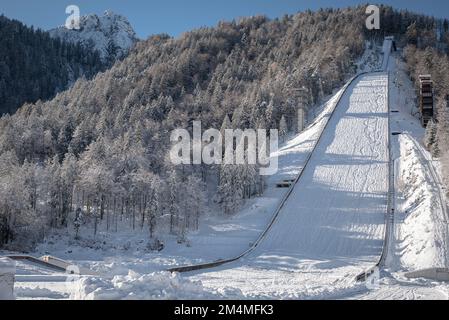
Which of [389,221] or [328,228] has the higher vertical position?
[389,221]

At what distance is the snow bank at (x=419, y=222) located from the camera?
105ft

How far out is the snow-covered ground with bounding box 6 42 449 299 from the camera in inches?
681

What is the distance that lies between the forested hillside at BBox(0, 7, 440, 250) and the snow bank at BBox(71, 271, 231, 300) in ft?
107

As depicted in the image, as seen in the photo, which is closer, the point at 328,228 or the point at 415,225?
the point at 415,225

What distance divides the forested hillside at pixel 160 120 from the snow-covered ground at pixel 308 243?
422 centimetres

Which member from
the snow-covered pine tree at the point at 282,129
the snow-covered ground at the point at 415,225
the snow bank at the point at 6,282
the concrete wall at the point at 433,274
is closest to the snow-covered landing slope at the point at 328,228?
the snow-covered ground at the point at 415,225

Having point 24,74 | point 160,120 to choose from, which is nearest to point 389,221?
point 160,120

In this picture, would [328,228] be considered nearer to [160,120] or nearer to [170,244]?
[170,244]

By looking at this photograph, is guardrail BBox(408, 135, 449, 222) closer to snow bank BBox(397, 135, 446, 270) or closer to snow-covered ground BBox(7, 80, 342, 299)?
snow bank BBox(397, 135, 446, 270)

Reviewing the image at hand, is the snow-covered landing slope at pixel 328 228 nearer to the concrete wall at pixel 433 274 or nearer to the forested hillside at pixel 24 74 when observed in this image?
the concrete wall at pixel 433 274

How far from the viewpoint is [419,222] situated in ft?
127

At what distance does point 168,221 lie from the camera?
2029 inches

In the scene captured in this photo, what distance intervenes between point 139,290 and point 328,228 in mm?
33516
